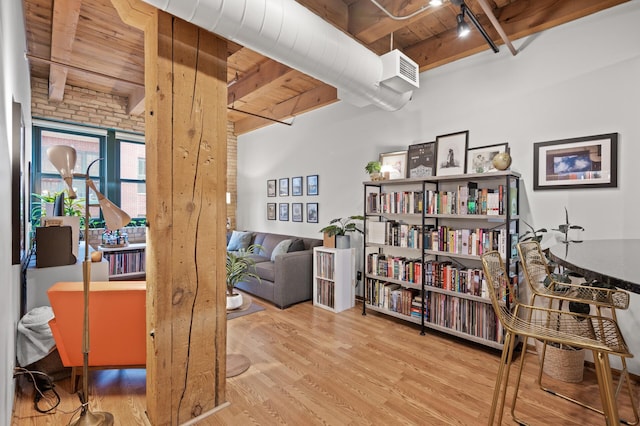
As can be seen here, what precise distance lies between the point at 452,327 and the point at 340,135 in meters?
2.92

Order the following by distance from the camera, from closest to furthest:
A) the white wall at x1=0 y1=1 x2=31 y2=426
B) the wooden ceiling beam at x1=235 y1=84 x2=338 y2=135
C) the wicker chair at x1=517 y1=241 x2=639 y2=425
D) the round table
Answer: the white wall at x1=0 y1=1 x2=31 y2=426 < the wicker chair at x1=517 y1=241 x2=639 y2=425 < the round table < the wooden ceiling beam at x1=235 y1=84 x2=338 y2=135

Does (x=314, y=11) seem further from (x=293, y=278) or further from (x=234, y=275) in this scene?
(x=293, y=278)

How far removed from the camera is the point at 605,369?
121 cm

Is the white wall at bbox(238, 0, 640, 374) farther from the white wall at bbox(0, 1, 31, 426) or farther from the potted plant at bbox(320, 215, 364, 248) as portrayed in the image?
the white wall at bbox(0, 1, 31, 426)

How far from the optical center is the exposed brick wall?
15.6 feet

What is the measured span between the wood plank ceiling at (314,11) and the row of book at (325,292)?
2.51m

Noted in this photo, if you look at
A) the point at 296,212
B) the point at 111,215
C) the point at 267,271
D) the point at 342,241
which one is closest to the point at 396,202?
the point at 342,241

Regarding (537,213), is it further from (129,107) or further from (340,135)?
(129,107)

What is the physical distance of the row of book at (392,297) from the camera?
11.1ft

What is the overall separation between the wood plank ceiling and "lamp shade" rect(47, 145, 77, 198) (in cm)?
144

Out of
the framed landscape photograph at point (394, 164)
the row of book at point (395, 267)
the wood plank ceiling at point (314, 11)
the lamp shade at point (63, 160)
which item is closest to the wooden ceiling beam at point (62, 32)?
the wood plank ceiling at point (314, 11)

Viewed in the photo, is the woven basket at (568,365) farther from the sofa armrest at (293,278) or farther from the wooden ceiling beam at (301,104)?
the wooden ceiling beam at (301,104)

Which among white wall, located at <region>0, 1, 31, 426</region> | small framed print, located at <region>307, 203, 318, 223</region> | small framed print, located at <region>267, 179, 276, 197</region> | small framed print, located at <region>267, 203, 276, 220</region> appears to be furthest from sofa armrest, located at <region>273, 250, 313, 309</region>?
white wall, located at <region>0, 1, 31, 426</region>

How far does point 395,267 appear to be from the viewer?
3.53m
